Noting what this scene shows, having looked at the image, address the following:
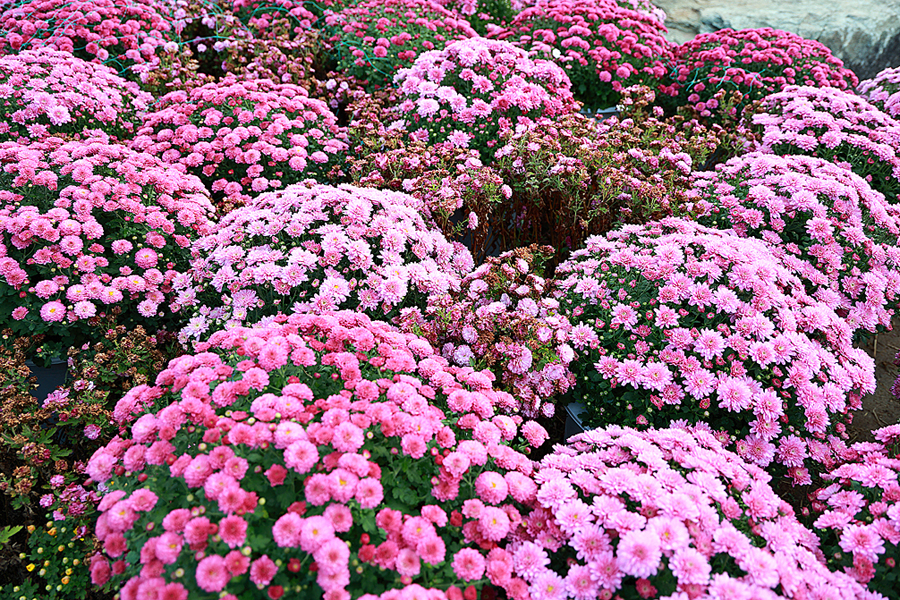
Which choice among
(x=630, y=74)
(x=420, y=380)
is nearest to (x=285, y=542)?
(x=420, y=380)

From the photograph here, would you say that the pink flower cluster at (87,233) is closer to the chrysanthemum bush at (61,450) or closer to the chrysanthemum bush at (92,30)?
the chrysanthemum bush at (61,450)

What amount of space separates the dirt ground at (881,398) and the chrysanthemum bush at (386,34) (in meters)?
6.03

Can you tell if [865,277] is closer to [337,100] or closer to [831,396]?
[831,396]

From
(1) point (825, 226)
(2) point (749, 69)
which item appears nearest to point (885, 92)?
(2) point (749, 69)

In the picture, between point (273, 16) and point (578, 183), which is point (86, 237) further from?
point (273, 16)

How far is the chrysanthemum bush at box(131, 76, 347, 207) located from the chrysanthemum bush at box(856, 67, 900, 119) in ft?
21.7

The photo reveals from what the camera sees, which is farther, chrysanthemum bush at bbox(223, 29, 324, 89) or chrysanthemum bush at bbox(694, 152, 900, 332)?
Result: chrysanthemum bush at bbox(223, 29, 324, 89)

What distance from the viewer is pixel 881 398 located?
4.32 meters

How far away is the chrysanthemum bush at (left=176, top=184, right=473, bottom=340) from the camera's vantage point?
10.2ft

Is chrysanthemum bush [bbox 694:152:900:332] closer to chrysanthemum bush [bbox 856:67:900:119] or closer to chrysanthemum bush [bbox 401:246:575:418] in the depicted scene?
chrysanthemum bush [bbox 401:246:575:418]

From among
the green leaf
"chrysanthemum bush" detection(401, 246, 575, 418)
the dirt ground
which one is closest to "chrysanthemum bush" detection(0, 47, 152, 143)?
the green leaf

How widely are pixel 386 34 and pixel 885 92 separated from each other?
6663 mm

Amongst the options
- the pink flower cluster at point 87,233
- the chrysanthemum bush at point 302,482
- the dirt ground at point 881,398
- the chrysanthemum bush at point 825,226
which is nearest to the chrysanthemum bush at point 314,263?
the pink flower cluster at point 87,233

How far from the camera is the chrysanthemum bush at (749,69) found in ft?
22.4
